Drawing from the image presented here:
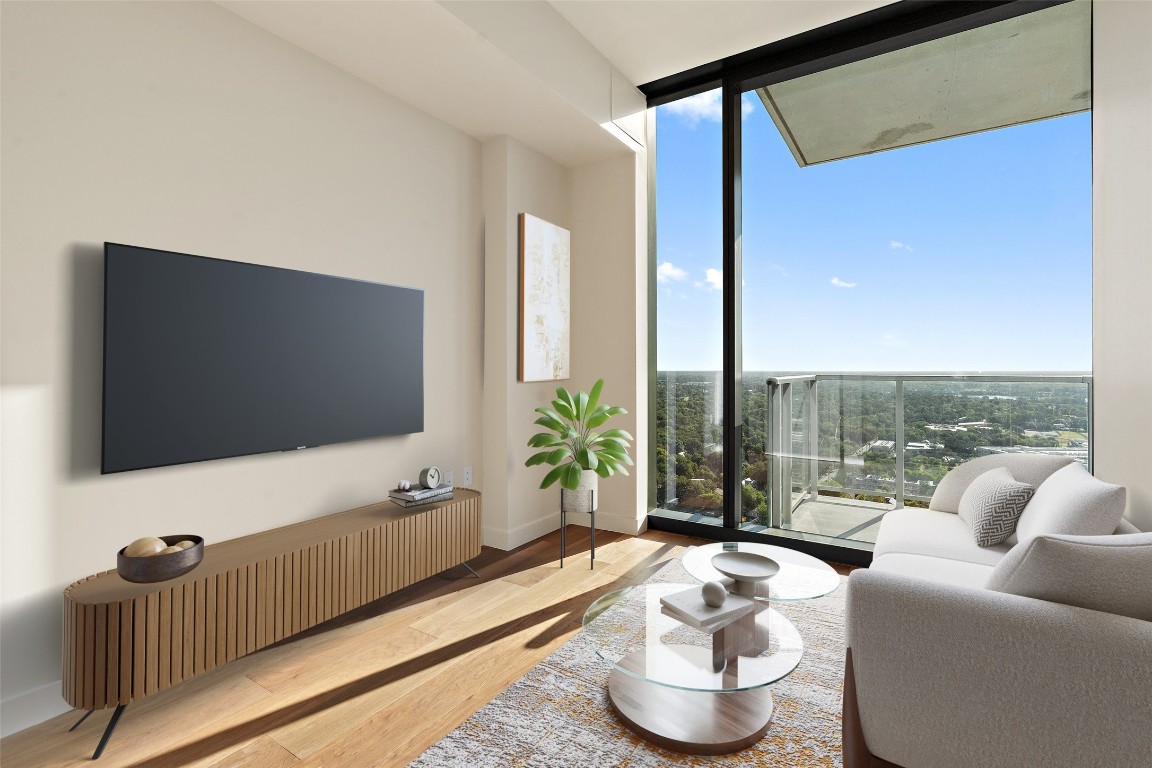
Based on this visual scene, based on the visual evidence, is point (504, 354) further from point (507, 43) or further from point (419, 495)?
point (507, 43)

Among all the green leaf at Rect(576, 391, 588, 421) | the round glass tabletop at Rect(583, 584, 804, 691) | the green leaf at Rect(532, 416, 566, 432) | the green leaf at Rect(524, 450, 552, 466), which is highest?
the green leaf at Rect(576, 391, 588, 421)

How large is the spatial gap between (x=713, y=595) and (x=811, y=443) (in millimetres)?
2028

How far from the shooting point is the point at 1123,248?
2451 millimetres

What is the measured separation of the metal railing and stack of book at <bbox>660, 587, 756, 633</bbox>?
186 centimetres

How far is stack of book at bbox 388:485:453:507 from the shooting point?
9.23ft

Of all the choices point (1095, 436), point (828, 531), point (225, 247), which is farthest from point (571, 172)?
point (1095, 436)

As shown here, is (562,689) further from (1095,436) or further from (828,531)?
(1095,436)

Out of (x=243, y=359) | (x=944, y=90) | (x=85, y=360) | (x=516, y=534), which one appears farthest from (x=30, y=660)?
(x=944, y=90)

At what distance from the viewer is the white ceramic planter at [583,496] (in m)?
3.40

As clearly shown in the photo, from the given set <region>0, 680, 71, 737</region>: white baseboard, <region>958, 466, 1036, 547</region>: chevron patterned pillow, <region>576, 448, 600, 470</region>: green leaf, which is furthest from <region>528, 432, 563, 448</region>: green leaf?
<region>0, 680, 71, 737</region>: white baseboard

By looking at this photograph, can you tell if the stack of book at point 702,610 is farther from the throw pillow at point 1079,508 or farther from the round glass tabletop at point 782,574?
the throw pillow at point 1079,508

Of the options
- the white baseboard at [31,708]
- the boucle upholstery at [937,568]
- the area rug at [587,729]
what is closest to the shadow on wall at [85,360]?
the white baseboard at [31,708]

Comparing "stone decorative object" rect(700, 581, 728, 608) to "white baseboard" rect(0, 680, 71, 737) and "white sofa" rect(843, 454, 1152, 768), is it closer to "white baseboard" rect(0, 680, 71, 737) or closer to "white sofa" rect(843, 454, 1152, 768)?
"white sofa" rect(843, 454, 1152, 768)

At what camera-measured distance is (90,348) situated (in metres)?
1.96
